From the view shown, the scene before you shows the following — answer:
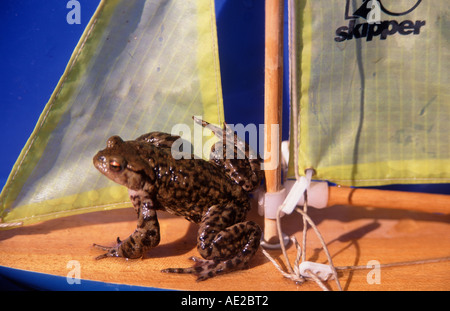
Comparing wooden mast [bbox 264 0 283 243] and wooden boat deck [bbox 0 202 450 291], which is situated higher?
wooden mast [bbox 264 0 283 243]

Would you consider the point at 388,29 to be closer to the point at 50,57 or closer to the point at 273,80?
the point at 273,80

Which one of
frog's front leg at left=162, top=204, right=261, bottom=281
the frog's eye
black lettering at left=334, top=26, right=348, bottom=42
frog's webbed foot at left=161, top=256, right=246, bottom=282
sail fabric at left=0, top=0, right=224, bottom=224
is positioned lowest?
frog's webbed foot at left=161, top=256, right=246, bottom=282

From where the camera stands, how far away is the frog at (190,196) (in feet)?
4.16

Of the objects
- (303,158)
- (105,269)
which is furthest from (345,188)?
(105,269)

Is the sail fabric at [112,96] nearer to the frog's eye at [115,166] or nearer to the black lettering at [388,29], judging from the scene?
the frog's eye at [115,166]

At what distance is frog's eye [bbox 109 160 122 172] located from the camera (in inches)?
47.5

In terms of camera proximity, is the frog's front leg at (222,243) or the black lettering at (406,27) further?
the frog's front leg at (222,243)

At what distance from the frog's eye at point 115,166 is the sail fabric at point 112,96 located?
0.13m

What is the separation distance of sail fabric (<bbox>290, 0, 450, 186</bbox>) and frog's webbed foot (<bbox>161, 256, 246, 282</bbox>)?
15.0 inches

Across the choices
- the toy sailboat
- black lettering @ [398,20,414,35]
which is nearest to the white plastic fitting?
the toy sailboat

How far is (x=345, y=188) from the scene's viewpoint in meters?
1.38

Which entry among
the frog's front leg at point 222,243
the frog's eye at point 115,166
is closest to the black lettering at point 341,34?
the frog's front leg at point 222,243

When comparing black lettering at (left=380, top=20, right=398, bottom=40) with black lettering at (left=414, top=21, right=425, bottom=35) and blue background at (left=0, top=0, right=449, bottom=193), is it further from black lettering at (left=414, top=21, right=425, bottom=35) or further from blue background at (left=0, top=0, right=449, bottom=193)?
blue background at (left=0, top=0, right=449, bottom=193)

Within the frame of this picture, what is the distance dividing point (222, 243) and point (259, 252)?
209 millimetres
